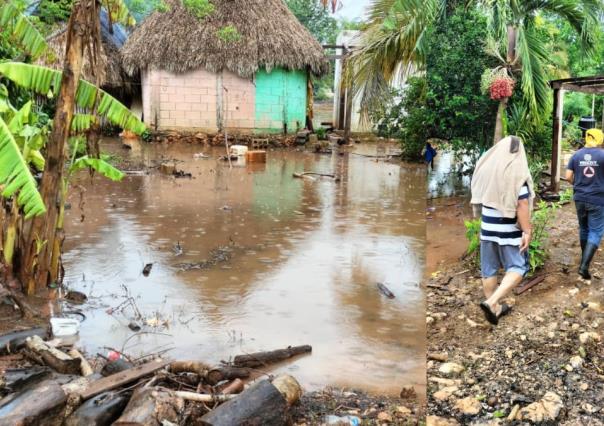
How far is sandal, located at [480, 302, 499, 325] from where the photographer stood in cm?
562

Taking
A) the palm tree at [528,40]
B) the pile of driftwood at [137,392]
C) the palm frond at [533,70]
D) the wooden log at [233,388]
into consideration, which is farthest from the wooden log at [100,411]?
the palm frond at [533,70]

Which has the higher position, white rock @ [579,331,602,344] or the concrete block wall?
the concrete block wall

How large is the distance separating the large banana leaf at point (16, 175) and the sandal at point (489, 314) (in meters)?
3.77

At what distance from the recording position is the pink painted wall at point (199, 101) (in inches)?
853

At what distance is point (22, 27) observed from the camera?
→ 291 inches

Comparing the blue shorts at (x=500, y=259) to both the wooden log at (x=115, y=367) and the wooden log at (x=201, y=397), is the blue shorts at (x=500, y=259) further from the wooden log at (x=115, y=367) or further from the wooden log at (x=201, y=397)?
the wooden log at (x=115, y=367)

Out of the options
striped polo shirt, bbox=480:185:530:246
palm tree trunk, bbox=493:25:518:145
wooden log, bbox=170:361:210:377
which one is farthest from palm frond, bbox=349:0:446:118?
wooden log, bbox=170:361:210:377

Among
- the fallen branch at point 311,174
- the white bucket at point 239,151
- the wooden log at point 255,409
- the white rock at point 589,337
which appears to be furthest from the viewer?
the white bucket at point 239,151

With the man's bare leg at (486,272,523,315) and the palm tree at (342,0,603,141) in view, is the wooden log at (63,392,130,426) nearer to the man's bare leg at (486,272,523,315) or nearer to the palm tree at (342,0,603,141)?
the man's bare leg at (486,272,523,315)

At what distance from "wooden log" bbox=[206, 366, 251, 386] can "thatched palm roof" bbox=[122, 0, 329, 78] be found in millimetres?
16921

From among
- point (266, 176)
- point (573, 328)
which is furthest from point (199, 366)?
point (266, 176)

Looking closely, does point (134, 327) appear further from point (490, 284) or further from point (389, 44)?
point (389, 44)

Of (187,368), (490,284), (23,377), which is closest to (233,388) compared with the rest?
(187,368)

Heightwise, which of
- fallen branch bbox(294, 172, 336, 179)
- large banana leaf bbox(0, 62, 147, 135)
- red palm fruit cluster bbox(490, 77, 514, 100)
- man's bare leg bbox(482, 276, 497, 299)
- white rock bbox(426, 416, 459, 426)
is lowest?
white rock bbox(426, 416, 459, 426)
